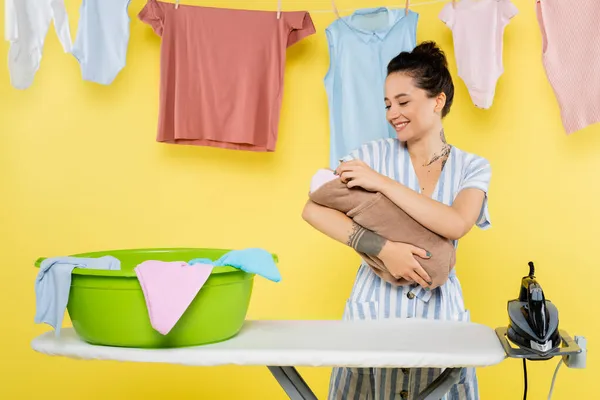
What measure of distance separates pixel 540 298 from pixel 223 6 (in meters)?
2.16

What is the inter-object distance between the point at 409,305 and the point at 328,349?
55cm

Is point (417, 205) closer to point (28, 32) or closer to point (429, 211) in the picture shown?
point (429, 211)

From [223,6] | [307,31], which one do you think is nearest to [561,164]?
[307,31]

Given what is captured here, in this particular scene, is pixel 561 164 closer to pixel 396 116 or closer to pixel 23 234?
pixel 396 116

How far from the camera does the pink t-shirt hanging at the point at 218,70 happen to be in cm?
291

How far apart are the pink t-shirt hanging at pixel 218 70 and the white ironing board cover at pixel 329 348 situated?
1396 millimetres

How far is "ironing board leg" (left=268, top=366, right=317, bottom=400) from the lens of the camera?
1473mm

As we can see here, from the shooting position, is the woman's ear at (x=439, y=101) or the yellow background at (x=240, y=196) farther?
the yellow background at (x=240, y=196)

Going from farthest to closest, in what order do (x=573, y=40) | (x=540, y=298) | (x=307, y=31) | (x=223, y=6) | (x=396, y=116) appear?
(x=223, y=6) < (x=307, y=31) < (x=573, y=40) < (x=396, y=116) < (x=540, y=298)

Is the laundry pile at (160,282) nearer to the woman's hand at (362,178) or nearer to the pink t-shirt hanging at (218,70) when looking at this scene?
the woman's hand at (362,178)

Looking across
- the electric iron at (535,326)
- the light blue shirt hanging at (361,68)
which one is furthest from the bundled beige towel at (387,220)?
the light blue shirt hanging at (361,68)

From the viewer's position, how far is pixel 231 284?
152 cm

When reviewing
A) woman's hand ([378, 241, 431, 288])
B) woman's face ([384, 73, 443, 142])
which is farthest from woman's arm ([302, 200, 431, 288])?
woman's face ([384, 73, 443, 142])

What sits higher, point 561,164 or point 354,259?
point 561,164
